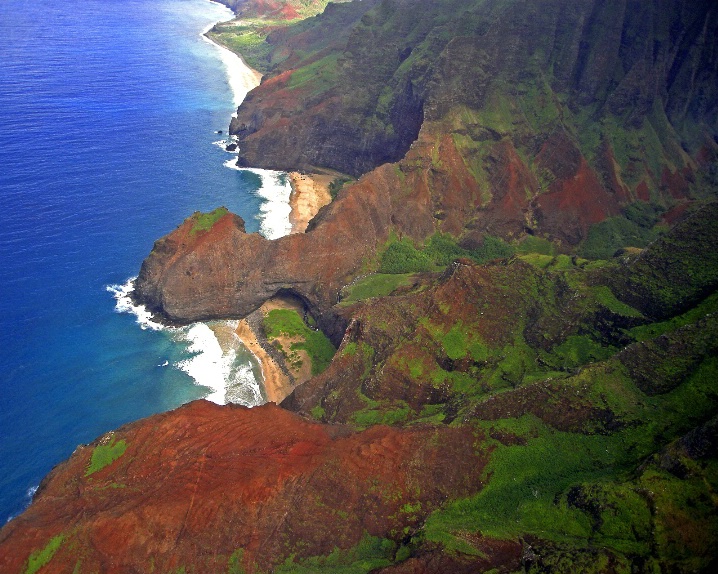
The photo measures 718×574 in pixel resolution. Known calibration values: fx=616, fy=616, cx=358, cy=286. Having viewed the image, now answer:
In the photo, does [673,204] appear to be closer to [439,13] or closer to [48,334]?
[439,13]

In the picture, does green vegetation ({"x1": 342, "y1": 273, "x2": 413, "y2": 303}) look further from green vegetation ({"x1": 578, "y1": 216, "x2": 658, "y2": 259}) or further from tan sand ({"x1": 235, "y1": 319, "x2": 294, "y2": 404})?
green vegetation ({"x1": 578, "y1": 216, "x2": 658, "y2": 259})

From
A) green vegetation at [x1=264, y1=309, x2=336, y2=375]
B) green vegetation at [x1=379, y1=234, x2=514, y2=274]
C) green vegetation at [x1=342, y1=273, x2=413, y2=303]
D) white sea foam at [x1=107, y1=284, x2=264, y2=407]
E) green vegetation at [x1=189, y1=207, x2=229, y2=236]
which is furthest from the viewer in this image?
green vegetation at [x1=379, y1=234, x2=514, y2=274]

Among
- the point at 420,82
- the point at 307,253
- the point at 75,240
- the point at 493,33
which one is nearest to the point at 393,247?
the point at 307,253

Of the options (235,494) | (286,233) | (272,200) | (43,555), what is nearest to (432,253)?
(286,233)

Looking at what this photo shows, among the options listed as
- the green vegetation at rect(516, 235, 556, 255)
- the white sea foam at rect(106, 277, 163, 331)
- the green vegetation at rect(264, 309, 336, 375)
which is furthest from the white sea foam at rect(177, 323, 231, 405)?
the green vegetation at rect(516, 235, 556, 255)

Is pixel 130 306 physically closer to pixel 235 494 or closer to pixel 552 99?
pixel 235 494

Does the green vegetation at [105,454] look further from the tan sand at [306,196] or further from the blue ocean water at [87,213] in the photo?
the tan sand at [306,196]

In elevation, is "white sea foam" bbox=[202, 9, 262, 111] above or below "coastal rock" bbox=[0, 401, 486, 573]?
below
